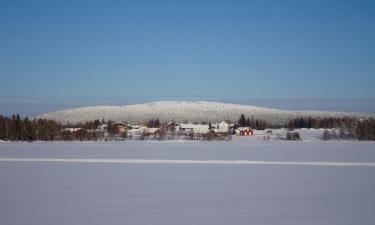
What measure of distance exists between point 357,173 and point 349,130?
54819 mm

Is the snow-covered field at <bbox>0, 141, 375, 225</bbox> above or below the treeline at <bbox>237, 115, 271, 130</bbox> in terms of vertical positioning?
below

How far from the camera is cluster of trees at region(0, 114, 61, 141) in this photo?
61219mm

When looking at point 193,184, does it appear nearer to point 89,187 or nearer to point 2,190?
point 89,187

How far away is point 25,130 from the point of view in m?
62.0

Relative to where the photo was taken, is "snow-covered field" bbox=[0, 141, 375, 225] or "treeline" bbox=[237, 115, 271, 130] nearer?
"snow-covered field" bbox=[0, 141, 375, 225]

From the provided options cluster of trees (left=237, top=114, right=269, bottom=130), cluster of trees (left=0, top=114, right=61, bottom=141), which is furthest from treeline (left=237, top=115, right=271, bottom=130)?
cluster of trees (left=0, top=114, right=61, bottom=141)

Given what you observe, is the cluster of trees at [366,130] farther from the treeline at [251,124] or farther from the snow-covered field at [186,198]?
the snow-covered field at [186,198]

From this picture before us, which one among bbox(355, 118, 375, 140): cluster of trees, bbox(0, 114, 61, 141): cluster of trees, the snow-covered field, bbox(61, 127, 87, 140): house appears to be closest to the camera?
the snow-covered field

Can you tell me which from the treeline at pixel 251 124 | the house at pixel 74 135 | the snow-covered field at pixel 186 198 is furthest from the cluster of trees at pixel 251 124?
the snow-covered field at pixel 186 198

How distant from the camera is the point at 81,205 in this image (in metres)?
7.98

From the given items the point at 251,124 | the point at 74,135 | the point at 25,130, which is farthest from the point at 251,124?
the point at 25,130

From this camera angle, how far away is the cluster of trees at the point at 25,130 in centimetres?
6122

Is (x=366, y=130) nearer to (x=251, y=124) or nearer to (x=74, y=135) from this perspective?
(x=74, y=135)

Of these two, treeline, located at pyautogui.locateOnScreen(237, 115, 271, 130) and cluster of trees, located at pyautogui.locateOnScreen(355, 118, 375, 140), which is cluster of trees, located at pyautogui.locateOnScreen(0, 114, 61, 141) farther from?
treeline, located at pyautogui.locateOnScreen(237, 115, 271, 130)
